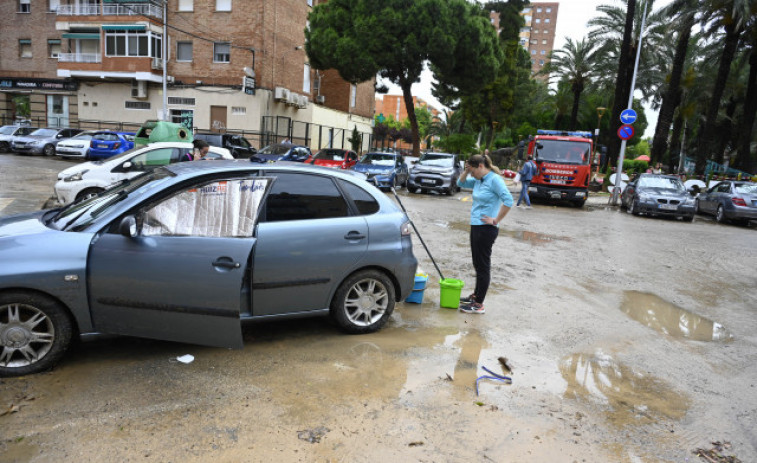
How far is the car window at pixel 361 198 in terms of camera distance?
4.88 metres

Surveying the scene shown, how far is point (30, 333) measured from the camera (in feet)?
12.2

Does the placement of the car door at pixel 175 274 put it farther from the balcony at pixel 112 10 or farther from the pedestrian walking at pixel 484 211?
the balcony at pixel 112 10

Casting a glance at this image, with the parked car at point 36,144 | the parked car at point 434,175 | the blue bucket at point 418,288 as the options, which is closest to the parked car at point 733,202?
the parked car at point 434,175

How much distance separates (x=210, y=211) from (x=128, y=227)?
2.11 feet

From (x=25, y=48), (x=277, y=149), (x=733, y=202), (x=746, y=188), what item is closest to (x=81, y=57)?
(x=25, y=48)

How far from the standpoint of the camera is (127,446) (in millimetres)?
3076

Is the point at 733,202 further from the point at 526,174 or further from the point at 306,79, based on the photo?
the point at 306,79

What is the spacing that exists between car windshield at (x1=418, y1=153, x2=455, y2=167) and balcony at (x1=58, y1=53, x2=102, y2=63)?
25.1 meters

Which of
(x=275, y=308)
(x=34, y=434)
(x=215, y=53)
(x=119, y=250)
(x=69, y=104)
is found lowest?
(x=34, y=434)

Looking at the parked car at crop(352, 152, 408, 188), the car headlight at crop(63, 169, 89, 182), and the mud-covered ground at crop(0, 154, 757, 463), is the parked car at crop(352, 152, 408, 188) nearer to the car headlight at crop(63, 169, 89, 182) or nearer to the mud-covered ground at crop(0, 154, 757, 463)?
the car headlight at crop(63, 169, 89, 182)

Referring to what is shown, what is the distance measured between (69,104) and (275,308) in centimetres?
3813

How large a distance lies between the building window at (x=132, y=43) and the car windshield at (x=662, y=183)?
29174 mm

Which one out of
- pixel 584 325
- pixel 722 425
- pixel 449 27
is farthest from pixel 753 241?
pixel 449 27

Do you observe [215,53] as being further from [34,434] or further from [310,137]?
[34,434]
